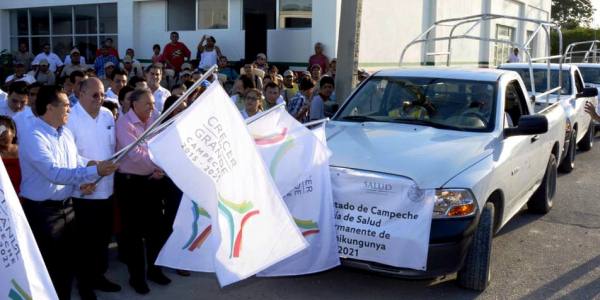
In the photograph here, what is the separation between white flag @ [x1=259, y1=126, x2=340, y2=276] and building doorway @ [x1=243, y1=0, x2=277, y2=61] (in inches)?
466

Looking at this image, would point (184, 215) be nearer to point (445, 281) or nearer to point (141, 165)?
point (141, 165)

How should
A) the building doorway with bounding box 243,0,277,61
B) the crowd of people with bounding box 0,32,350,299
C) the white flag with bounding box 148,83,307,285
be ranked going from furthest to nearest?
the building doorway with bounding box 243,0,277,61 < the crowd of people with bounding box 0,32,350,299 < the white flag with bounding box 148,83,307,285

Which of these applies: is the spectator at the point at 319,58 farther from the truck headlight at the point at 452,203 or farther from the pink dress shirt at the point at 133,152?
the truck headlight at the point at 452,203

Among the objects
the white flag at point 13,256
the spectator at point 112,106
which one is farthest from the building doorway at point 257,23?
the white flag at point 13,256

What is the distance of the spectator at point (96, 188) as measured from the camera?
4727 mm

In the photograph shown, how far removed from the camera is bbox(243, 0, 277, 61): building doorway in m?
16.4

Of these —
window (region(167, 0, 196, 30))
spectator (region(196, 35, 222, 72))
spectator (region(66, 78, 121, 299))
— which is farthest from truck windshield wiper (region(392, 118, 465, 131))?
window (region(167, 0, 196, 30))

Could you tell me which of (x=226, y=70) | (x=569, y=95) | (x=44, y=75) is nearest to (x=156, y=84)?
(x=226, y=70)

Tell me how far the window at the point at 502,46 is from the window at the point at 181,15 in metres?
12.9

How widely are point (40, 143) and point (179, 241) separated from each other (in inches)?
44.4

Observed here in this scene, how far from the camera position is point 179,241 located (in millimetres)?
4383

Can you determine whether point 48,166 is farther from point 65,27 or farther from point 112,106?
point 65,27

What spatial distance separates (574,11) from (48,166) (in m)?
84.9

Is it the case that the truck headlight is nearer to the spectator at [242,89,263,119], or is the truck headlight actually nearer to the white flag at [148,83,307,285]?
the white flag at [148,83,307,285]
